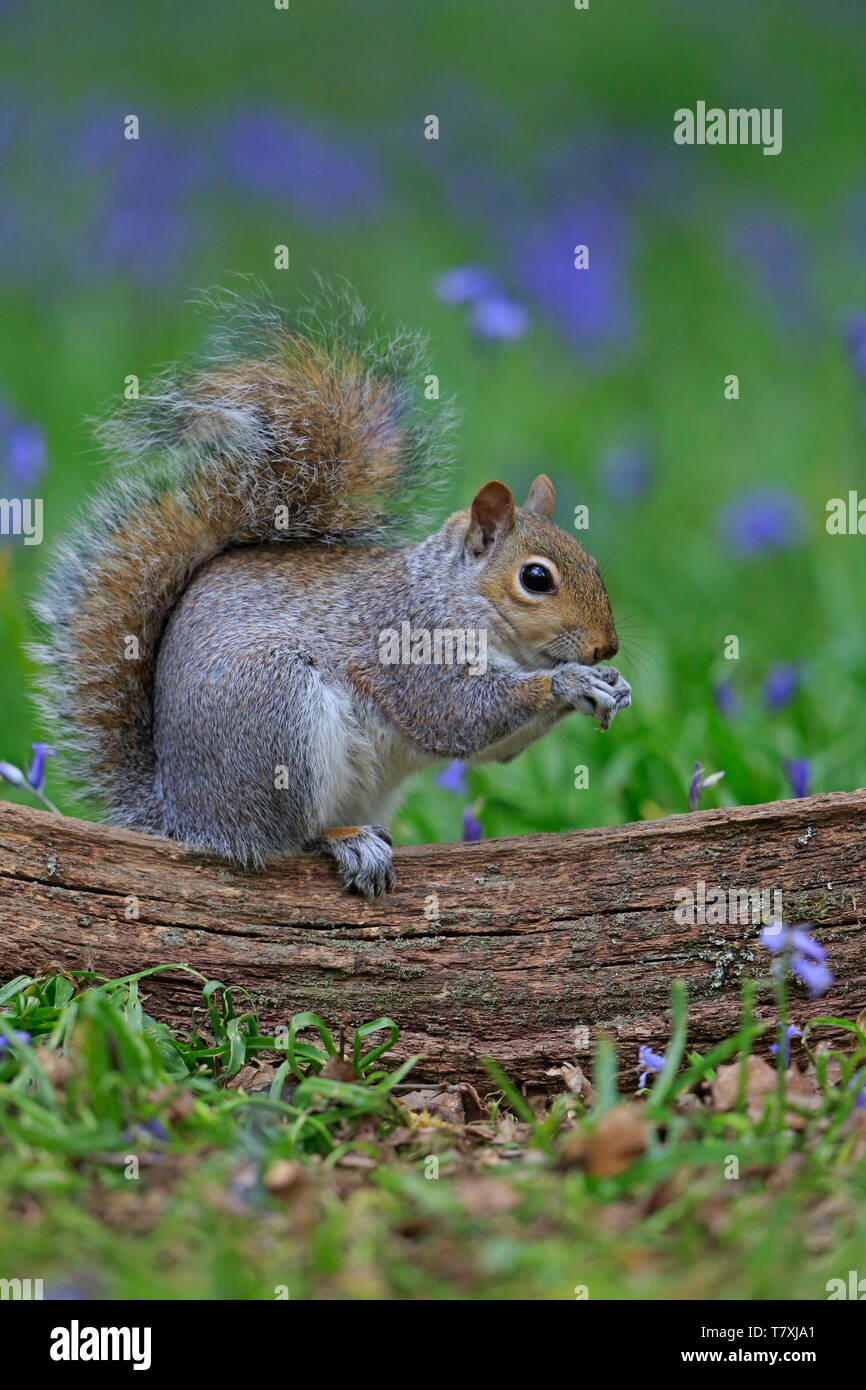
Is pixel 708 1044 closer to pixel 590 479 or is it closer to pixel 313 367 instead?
pixel 313 367

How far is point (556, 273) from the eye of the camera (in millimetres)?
7465

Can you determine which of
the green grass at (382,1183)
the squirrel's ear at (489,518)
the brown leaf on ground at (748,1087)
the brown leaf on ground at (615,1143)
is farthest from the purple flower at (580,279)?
the brown leaf on ground at (615,1143)

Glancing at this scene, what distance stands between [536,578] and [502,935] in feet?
2.59

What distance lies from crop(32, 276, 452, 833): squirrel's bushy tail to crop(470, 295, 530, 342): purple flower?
402 mm

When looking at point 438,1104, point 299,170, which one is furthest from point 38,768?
point 299,170

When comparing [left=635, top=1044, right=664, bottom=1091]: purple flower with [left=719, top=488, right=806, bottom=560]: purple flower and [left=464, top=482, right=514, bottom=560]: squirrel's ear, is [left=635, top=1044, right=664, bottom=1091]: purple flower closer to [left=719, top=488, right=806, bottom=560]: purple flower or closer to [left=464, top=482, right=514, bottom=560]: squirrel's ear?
[left=464, top=482, right=514, bottom=560]: squirrel's ear

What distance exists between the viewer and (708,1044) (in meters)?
2.77

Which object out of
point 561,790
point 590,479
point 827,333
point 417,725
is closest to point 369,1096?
point 417,725

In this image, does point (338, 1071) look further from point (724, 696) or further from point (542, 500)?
point (724, 696)

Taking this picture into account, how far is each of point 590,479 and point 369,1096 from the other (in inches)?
147

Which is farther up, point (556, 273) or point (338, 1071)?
point (556, 273)

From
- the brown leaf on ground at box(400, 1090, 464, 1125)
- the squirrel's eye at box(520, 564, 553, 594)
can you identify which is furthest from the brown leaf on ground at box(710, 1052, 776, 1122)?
the squirrel's eye at box(520, 564, 553, 594)

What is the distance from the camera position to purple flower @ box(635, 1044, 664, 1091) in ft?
8.34

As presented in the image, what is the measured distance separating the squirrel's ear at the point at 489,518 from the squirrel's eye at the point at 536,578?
0.43 feet
